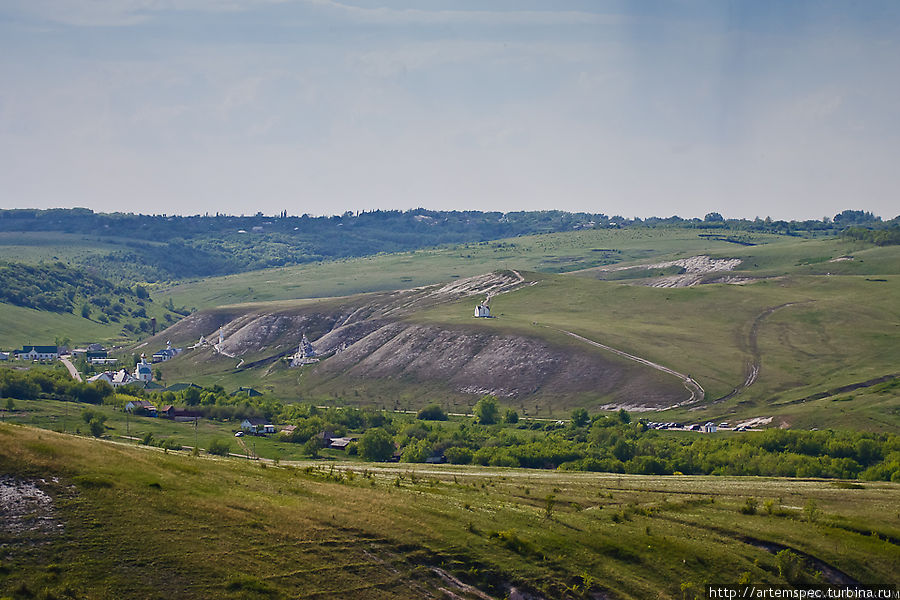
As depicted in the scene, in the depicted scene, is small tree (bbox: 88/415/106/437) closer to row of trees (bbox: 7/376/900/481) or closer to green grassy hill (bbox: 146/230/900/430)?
row of trees (bbox: 7/376/900/481)

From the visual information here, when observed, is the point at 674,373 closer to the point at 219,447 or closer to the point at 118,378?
the point at 219,447

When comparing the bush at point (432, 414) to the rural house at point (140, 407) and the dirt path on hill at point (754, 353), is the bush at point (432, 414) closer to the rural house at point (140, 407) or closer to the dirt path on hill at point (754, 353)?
the rural house at point (140, 407)

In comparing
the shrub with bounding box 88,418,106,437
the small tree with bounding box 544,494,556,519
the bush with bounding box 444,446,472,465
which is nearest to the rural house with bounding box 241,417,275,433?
the shrub with bounding box 88,418,106,437

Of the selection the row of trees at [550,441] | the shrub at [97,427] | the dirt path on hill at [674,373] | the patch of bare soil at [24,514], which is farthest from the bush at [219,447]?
the dirt path on hill at [674,373]

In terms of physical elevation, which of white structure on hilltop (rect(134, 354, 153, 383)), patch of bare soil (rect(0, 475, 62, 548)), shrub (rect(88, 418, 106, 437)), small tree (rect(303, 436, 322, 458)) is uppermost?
patch of bare soil (rect(0, 475, 62, 548))

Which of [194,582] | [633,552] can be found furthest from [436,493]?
[194,582]

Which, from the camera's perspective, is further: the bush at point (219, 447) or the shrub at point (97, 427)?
the shrub at point (97, 427)

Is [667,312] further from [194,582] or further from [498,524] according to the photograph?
[194,582]

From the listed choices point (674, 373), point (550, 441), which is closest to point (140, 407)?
point (550, 441)

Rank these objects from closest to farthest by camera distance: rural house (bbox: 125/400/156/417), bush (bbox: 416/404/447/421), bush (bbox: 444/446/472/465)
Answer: bush (bbox: 444/446/472/465) → rural house (bbox: 125/400/156/417) → bush (bbox: 416/404/447/421)
